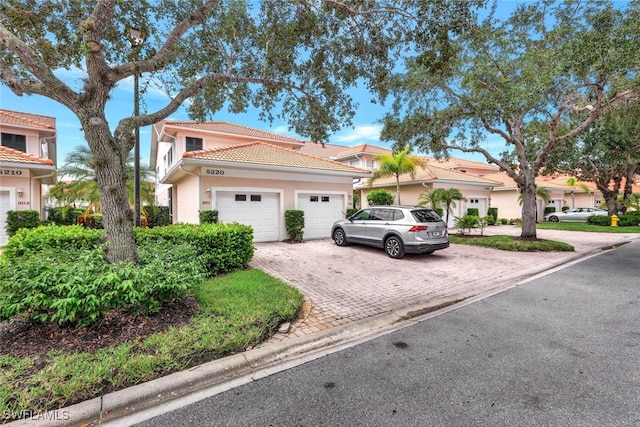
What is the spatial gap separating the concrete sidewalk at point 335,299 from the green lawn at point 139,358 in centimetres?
11

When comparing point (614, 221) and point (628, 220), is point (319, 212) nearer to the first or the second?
point (614, 221)

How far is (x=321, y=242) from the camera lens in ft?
41.0

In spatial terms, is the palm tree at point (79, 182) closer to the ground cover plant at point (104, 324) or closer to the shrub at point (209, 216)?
the shrub at point (209, 216)

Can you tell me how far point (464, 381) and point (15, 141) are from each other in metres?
22.2

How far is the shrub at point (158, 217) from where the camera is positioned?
1742 centimetres

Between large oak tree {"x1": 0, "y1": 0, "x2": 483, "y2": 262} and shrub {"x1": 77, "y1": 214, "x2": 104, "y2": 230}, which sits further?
shrub {"x1": 77, "y1": 214, "x2": 104, "y2": 230}

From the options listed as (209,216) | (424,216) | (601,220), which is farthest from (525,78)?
A: (601,220)

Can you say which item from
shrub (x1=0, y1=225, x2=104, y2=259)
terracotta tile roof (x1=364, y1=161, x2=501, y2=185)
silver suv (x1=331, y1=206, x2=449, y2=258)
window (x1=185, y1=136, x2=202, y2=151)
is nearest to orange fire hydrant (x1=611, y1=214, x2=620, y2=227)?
terracotta tile roof (x1=364, y1=161, x2=501, y2=185)

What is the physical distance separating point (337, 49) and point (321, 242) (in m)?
7.82

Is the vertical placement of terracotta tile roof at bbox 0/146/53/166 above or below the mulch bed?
above

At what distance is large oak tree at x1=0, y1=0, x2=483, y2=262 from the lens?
434 centimetres

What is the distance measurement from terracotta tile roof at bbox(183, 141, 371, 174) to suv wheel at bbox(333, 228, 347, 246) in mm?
3209

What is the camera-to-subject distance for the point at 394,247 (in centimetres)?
920

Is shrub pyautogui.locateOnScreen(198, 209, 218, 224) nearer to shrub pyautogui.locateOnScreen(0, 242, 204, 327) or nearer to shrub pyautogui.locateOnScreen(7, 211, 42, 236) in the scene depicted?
shrub pyautogui.locateOnScreen(0, 242, 204, 327)
